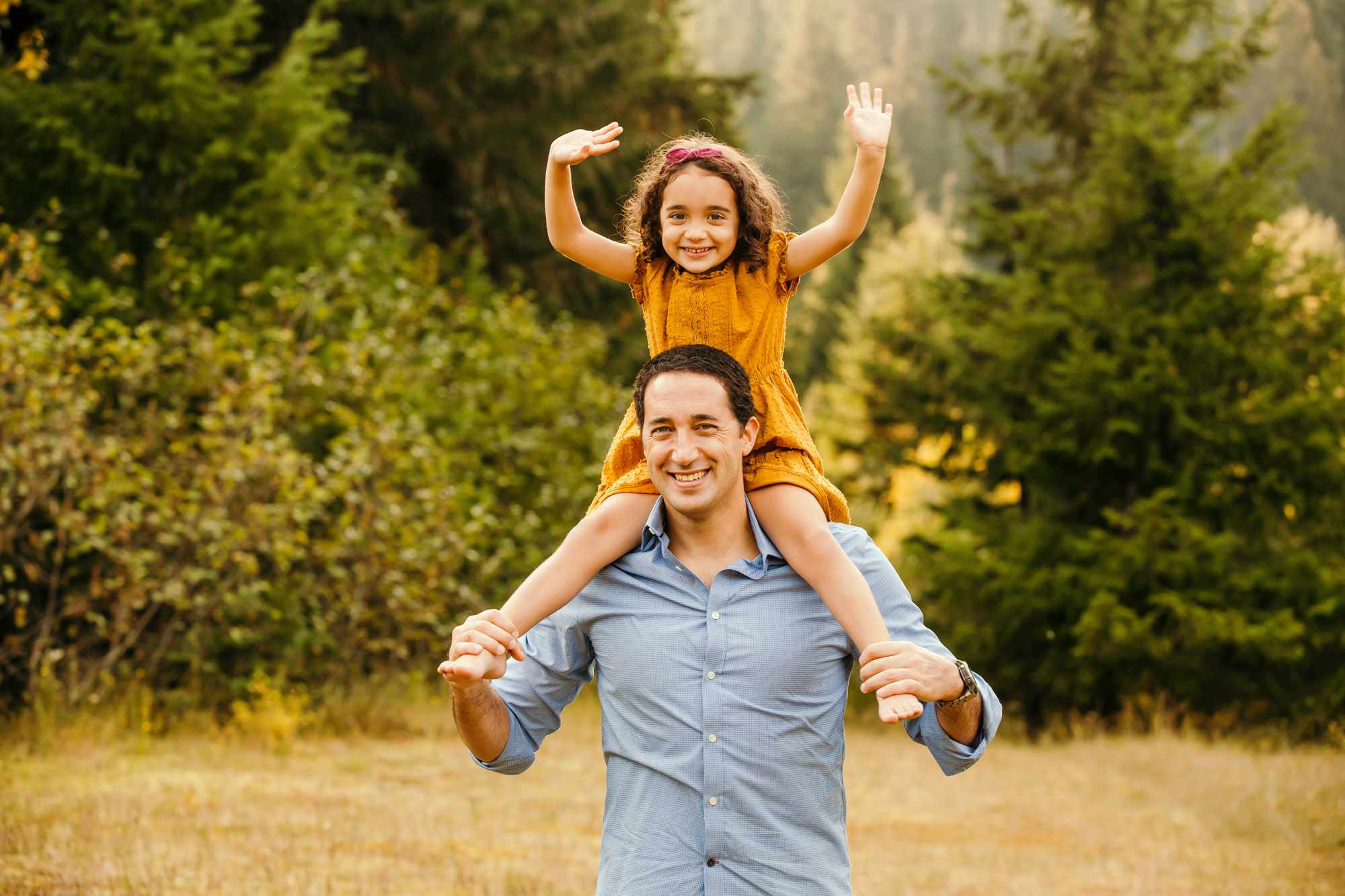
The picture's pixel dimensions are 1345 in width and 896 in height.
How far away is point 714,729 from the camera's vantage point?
8.02 ft

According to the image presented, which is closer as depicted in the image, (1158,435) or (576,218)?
(576,218)

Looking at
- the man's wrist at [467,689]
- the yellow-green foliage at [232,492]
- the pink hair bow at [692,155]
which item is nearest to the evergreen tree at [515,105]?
the yellow-green foliage at [232,492]

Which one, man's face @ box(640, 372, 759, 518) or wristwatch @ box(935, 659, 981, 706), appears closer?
wristwatch @ box(935, 659, 981, 706)

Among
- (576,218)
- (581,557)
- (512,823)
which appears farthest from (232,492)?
(581,557)

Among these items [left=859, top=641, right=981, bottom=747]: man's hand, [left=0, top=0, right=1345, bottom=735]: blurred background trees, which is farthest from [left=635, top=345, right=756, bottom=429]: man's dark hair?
[left=0, top=0, right=1345, bottom=735]: blurred background trees

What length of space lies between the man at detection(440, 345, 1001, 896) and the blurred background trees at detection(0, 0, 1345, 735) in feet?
19.6

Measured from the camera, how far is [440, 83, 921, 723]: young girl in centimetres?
280

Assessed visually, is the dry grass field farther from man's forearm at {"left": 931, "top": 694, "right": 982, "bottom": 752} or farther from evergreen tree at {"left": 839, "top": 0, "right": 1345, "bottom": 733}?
man's forearm at {"left": 931, "top": 694, "right": 982, "bottom": 752}

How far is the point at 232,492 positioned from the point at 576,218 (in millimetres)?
6354

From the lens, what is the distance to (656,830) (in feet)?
7.89

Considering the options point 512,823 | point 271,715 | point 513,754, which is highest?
point 271,715

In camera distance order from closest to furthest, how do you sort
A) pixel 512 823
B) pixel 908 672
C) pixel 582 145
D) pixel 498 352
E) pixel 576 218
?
pixel 908 672 < pixel 582 145 < pixel 576 218 < pixel 512 823 < pixel 498 352

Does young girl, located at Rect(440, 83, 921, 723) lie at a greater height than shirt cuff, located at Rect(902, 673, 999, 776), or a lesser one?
greater

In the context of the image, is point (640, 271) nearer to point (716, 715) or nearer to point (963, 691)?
point (716, 715)
